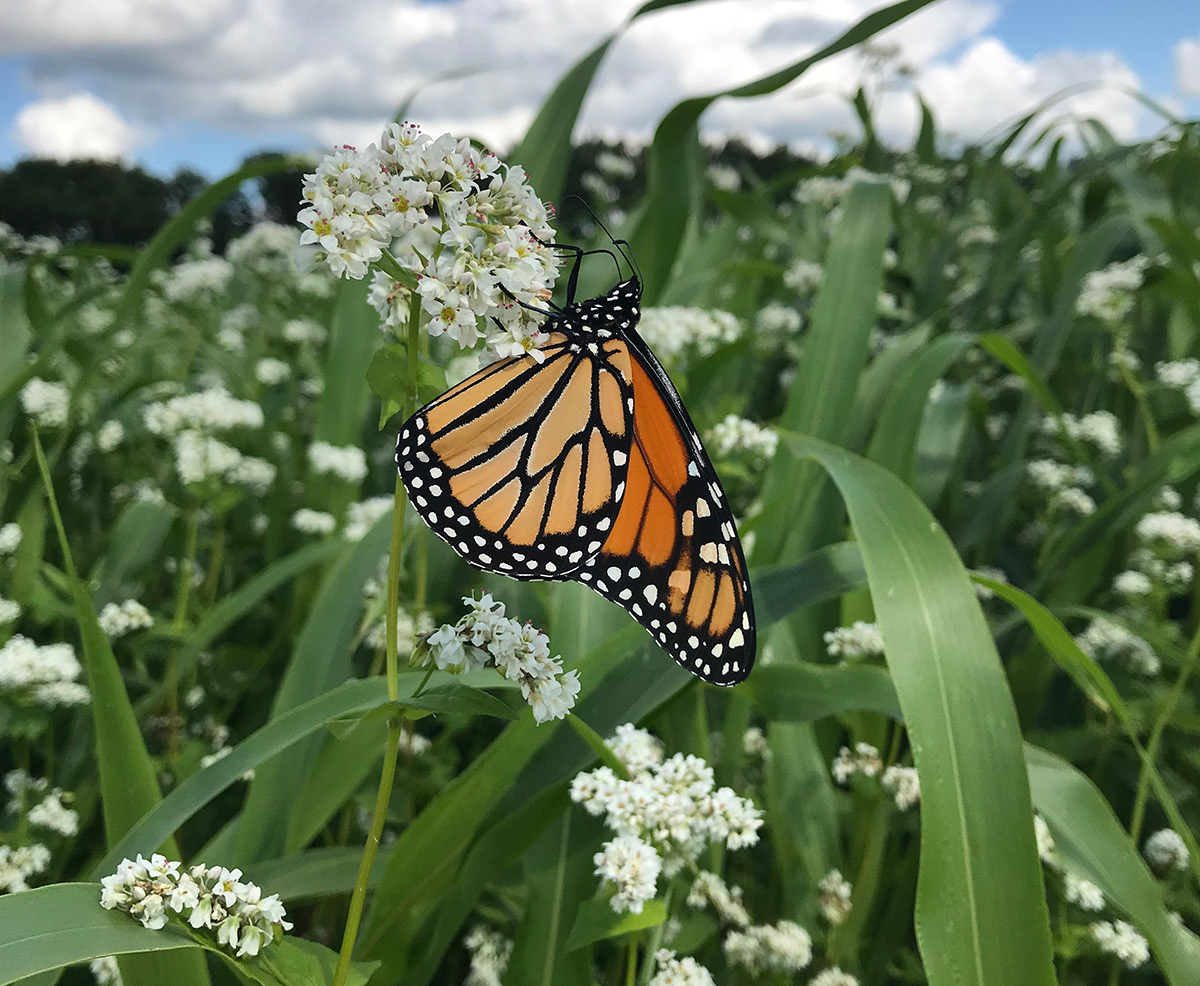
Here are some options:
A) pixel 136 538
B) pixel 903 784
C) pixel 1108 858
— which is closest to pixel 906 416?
pixel 903 784

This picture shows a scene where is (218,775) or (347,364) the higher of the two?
(347,364)

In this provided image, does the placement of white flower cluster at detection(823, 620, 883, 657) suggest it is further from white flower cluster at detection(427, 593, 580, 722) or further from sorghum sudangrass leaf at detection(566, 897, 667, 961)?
white flower cluster at detection(427, 593, 580, 722)

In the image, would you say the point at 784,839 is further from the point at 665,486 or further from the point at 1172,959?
the point at 665,486

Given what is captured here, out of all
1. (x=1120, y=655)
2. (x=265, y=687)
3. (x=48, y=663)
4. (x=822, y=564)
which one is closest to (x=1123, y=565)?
(x=1120, y=655)

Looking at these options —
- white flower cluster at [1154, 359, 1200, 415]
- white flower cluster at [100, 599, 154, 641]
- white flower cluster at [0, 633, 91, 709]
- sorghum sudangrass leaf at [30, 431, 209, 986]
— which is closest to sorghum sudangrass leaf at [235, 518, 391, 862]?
sorghum sudangrass leaf at [30, 431, 209, 986]

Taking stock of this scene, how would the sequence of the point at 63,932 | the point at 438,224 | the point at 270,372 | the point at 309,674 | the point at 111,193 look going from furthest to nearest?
the point at 111,193 → the point at 270,372 → the point at 309,674 → the point at 438,224 → the point at 63,932

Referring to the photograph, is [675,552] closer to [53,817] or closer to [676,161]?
[53,817]
